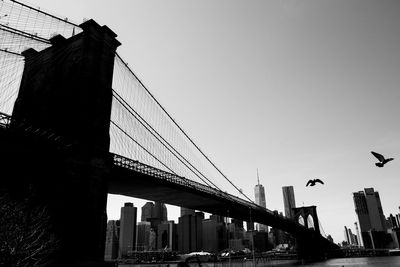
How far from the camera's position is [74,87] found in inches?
1206

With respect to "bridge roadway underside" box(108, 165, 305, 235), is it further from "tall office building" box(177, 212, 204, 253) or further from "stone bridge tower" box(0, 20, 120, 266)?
"tall office building" box(177, 212, 204, 253)

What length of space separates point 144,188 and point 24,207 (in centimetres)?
2082

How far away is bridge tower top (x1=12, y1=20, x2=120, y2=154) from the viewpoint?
96.6ft

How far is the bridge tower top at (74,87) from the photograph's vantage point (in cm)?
2944

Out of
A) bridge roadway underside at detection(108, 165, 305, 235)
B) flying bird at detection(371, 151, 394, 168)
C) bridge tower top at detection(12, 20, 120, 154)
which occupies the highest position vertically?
bridge tower top at detection(12, 20, 120, 154)

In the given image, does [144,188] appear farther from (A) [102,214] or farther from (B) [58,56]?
(B) [58,56]

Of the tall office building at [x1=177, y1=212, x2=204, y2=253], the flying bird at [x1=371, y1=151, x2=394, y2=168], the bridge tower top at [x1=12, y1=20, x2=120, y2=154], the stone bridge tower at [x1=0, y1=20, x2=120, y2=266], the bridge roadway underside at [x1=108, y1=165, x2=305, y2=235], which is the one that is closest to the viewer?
the flying bird at [x1=371, y1=151, x2=394, y2=168]

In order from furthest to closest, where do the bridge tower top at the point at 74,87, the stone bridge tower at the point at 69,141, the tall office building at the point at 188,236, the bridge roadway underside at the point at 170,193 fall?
the tall office building at the point at 188,236 < the bridge roadway underside at the point at 170,193 < the bridge tower top at the point at 74,87 < the stone bridge tower at the point at 69,141

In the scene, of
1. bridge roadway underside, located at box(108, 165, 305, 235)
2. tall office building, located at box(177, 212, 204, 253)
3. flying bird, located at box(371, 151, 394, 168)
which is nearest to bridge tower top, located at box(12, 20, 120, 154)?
bridge roadway underside, located at box(108, 165, 305, 235)

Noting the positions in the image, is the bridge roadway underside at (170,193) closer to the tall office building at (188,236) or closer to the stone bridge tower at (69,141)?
the stone bridge tower at (69,141)

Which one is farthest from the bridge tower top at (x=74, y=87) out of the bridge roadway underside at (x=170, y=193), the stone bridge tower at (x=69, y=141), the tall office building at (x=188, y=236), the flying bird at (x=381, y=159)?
the tall office building at (x=188, y=236)

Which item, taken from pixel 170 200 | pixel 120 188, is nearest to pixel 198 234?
pixel 170 200

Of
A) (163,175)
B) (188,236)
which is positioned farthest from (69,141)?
(188,236)

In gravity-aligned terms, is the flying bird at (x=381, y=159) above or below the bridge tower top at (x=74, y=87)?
below
